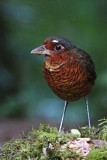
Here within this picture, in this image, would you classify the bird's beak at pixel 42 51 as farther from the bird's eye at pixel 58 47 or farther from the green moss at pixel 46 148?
the green moss at pixel 46 148

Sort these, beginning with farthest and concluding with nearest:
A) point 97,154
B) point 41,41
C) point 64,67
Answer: point 41,41, point 64,67, point 97,154

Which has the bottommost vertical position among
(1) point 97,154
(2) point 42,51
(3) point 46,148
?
(1) point 97,154

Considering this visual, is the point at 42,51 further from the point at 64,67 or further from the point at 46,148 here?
the point at 46,148

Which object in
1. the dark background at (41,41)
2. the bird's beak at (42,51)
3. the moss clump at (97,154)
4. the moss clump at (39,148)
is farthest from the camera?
the dark background at (41,41)

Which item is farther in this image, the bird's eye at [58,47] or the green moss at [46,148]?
the bird's eye at [58,47]

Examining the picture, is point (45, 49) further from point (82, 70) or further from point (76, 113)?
point (76, 113)

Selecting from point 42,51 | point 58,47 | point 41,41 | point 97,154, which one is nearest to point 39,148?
point 97,154

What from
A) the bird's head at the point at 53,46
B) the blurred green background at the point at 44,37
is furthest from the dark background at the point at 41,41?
the bird's head at the point at 53,46
